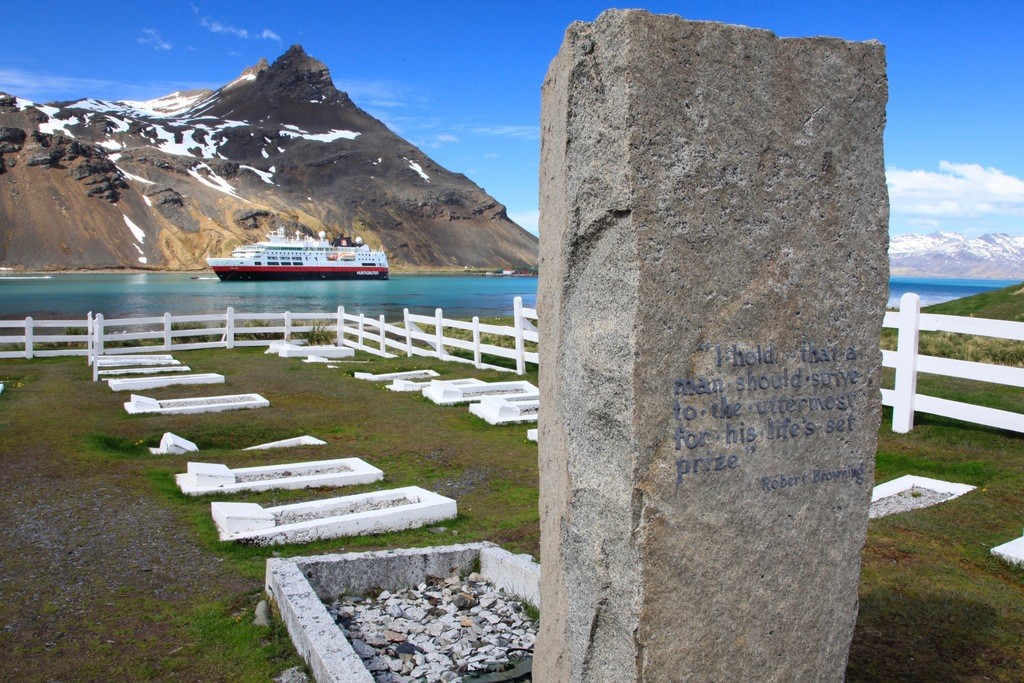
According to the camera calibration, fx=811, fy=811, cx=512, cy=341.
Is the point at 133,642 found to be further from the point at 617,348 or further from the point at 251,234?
the point at 251,234

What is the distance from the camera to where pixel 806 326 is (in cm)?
306

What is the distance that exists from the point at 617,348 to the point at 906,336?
7055 mm

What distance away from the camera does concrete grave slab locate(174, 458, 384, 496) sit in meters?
7.09

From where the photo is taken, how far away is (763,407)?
300 centimetres

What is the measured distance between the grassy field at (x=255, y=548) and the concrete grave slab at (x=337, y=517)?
0.34 feet

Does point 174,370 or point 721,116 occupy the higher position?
point 721,116

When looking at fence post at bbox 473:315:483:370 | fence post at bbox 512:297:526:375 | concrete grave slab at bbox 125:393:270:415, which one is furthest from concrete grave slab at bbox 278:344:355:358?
concrete grave slab at bbox 125:393:270:415

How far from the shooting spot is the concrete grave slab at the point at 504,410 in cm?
1048

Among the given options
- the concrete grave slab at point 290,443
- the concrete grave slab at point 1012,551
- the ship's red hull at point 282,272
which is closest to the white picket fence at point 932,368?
the concrete grave slab at point 1012,551

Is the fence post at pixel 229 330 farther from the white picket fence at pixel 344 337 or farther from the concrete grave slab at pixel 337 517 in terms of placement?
the concrete grave slab at pixel 337 517

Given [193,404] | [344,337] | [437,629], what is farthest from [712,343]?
[344,337]

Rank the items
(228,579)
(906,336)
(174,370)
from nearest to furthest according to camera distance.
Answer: (228,579) → (906,336) → (174,370)

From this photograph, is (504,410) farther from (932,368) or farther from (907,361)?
(932,368)

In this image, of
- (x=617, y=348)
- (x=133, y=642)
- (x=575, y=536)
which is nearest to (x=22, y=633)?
(x=133, y=642)
